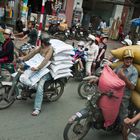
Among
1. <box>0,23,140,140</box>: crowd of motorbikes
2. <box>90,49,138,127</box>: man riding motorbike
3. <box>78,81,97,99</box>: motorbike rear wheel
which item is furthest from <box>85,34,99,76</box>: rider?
<box>90,49,138,127</box>: man riding motorbike

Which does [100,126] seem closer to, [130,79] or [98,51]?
[130,79]

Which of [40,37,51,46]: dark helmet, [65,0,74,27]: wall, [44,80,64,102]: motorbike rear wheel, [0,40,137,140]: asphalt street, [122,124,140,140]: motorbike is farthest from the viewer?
[65,0,74,27]: wall

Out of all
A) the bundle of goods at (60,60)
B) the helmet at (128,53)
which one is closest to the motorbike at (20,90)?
the bundle of goods at (60,60)

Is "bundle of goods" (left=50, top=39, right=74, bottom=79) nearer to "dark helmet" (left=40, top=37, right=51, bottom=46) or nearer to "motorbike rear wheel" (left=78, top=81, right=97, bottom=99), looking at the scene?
"dark helmet" (left=40, top=37, right=51, bottom=46)

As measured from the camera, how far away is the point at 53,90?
7.46 metres

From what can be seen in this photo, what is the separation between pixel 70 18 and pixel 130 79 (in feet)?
55.6

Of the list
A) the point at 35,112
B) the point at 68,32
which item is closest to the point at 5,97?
the point at 35,112

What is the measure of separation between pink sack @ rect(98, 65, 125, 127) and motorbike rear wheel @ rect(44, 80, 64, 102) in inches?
82.6

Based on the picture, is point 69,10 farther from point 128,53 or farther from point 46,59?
point 128,53

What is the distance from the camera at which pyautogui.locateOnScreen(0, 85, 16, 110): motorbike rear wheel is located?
6652 millimetres

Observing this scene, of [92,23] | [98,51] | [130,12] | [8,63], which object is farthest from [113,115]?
[130,12]

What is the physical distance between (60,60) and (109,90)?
2.13 metres

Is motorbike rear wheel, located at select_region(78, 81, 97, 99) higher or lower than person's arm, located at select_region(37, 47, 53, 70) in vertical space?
lower

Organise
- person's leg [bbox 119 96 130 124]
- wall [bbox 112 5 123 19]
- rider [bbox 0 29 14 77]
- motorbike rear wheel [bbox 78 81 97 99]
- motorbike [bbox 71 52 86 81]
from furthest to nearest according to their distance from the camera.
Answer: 1. wall [bbox 112 5 123 19]
2. motorbike [bbox 71 52 86 81]
3. motorbike rear wheel [bbox 78 81 97 99]
4. rider [bbox 0 29 14 77]
5. person's leg [bbox 119 96 130 124]
